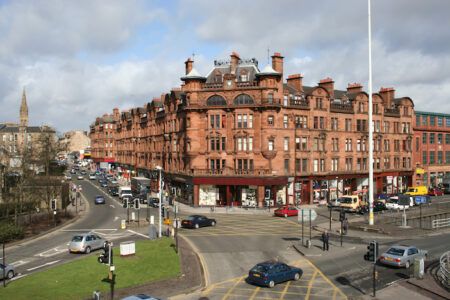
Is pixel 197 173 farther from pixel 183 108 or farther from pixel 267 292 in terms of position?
pixel 267 292

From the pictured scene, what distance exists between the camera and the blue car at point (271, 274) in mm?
24891

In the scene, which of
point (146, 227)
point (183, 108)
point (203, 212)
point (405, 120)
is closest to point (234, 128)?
point (183, 108)

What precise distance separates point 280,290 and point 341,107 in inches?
2116

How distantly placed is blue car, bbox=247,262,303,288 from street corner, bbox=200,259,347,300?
315mm

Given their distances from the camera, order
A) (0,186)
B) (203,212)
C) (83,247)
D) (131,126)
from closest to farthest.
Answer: (83,247)
(0,186)
(203,212)
(131,126)

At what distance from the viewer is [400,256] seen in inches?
1131

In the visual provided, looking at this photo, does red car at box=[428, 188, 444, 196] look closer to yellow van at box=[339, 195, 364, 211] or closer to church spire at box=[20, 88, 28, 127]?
yellow van at box=[339, 195, 364, 211]

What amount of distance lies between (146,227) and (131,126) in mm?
69745

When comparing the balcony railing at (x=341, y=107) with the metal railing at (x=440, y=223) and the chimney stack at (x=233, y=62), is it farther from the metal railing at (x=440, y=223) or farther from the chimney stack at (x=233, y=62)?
the metal railing at (x=440, y=223)

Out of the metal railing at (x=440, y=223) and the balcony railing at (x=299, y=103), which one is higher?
the balcony railing at (x=299, y=103)

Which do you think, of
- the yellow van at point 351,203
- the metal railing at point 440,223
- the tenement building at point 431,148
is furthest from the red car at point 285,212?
the tenement building at point 431,148

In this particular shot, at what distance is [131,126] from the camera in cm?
11331

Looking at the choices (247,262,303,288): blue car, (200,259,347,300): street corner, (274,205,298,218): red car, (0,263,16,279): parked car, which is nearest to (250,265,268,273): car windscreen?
(247,262,303,288): blue car

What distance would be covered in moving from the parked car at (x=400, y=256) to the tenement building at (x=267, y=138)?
32.4m
